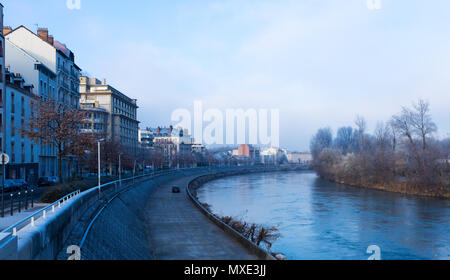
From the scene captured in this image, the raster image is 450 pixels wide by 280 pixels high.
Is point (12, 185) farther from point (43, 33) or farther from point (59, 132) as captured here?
point (43, 33)

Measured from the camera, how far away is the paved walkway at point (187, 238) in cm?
1709

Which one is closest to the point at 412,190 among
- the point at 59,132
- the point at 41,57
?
the point at 59,132

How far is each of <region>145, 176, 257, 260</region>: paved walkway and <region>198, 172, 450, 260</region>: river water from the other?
4.12m

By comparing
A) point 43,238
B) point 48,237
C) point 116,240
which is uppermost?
point 43,238

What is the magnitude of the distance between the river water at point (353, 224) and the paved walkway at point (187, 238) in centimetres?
412

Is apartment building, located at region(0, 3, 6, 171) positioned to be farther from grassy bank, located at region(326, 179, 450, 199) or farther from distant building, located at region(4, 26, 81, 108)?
grassy bank, located at region(326, 179, 450, 199)

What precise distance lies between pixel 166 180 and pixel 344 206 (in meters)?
37.6

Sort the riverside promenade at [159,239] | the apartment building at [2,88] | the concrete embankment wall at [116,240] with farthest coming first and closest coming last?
the apartment building at [2,88]
the riverside promenade at [159,239]
the concrete embankment wall at [116,240]

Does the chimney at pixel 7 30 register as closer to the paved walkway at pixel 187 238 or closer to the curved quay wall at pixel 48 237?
the paved walkway at pixel 187 238

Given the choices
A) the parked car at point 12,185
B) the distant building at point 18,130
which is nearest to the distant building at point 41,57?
the distant building at point 18,130

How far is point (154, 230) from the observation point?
960 inches

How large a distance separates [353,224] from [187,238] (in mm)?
14542

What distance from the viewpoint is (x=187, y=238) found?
20969 mm
